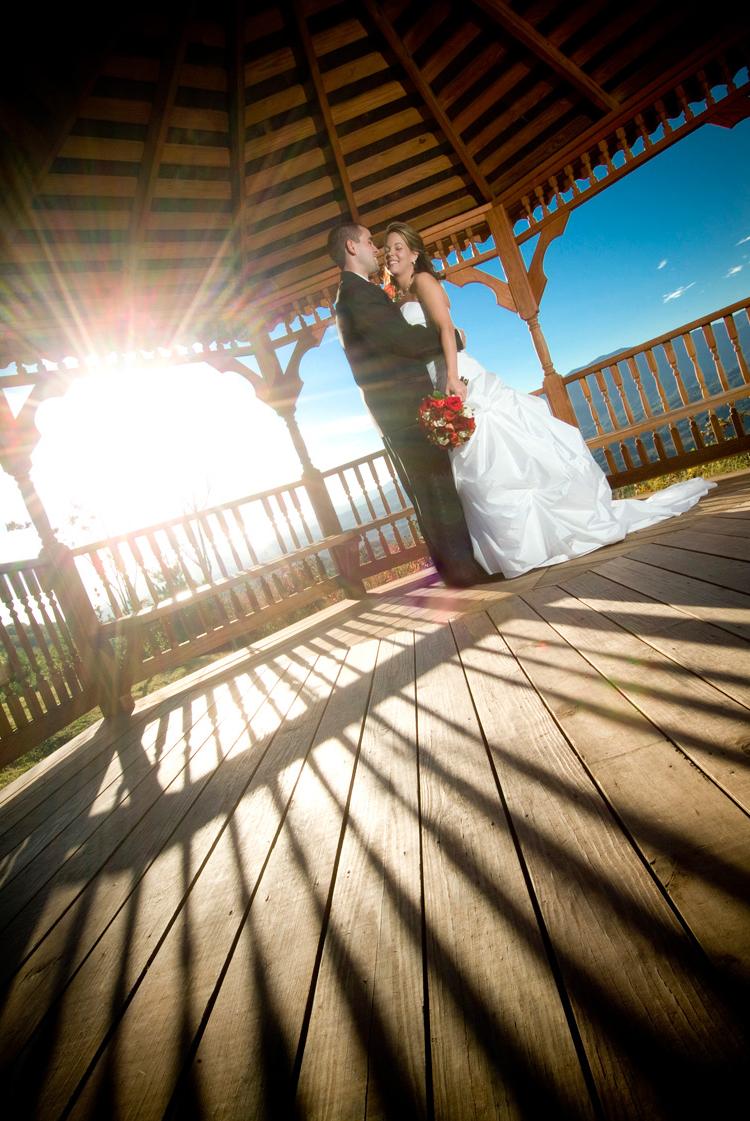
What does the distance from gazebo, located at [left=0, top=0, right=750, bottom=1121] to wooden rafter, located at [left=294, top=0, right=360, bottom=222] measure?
0.12ft

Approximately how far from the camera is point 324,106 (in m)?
3.78

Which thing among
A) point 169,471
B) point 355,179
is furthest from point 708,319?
point 169,471

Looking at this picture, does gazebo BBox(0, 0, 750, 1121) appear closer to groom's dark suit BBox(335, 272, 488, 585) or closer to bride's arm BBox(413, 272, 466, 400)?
groom's dark suit BBox(335, 272, 488, 585)

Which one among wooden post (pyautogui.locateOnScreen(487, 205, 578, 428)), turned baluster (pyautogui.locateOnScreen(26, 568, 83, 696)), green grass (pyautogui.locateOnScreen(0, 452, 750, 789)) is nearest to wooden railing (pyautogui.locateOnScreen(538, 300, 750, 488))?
wooden post (pyautogui.locateOnScreen(487, 205, 578, 428))

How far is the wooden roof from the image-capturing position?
122 inches

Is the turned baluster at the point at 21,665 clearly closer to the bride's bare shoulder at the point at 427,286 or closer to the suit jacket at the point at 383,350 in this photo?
the suit jacket at the point at 383,350

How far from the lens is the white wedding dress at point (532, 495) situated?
120 inches

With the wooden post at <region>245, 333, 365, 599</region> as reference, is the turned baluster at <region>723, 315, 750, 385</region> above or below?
below

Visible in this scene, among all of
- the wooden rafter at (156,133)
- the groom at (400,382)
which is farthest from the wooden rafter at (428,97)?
the groom at (400,382)

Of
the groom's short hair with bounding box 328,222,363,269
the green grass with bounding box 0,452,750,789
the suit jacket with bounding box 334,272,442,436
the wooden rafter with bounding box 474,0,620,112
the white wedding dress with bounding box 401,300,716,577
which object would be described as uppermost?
the wooden rafter with bounding box 474,0,620,112

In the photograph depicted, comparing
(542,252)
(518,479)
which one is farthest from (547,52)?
(518,479)

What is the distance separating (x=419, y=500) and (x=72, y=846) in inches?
101

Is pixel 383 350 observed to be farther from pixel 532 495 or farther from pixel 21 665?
pixel 21 665

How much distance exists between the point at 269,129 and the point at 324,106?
19.3 inches
